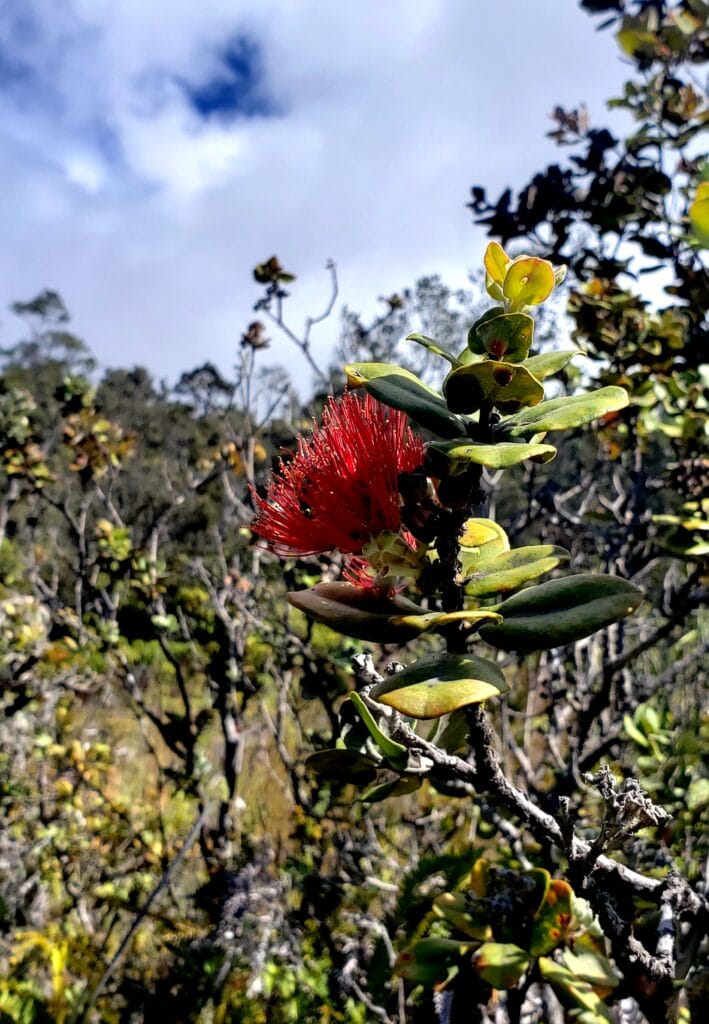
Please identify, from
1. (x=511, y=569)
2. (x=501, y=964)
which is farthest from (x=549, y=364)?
(x=501, y=964)

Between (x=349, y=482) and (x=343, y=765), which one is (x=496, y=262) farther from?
(x=343, y=765)

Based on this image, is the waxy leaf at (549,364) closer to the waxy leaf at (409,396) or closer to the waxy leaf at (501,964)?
the waxy leaf at (409,396)

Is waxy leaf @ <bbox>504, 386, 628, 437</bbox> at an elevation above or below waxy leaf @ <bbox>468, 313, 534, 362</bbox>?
below

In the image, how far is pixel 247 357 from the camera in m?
2.82

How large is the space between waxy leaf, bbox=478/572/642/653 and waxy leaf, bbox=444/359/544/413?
15 centimetres

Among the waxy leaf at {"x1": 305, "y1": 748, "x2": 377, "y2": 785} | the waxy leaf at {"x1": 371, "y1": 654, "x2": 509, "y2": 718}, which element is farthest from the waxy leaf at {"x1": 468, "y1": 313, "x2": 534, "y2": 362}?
the waxy leaf at {"x1": 305, "y1": 748, "x2": 377, "y2": 785}

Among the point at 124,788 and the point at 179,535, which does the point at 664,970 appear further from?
the point at 179,535

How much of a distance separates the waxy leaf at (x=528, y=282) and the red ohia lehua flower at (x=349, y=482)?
168 mm

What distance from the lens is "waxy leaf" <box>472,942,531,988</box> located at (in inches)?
27.8

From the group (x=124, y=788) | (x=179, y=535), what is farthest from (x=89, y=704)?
(x=179, y=535)

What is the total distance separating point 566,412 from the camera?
500 mm

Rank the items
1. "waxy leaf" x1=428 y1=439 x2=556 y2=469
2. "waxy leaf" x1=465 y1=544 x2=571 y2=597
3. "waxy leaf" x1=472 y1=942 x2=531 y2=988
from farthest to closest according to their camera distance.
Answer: "waxy leaf" x1=472 y1=942 x2=531 y2=988 < "waxy leaf" x1=465 y1=544 x2=571 y2=597 < "waxy leaf" x1=428 y1=439 x2=556 y2=469

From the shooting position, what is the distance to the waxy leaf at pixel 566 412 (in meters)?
0.48

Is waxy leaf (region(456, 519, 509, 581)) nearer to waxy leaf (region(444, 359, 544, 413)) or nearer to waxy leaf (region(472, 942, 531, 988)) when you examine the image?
waxy leaf (region(444, 359, 544, 413))
